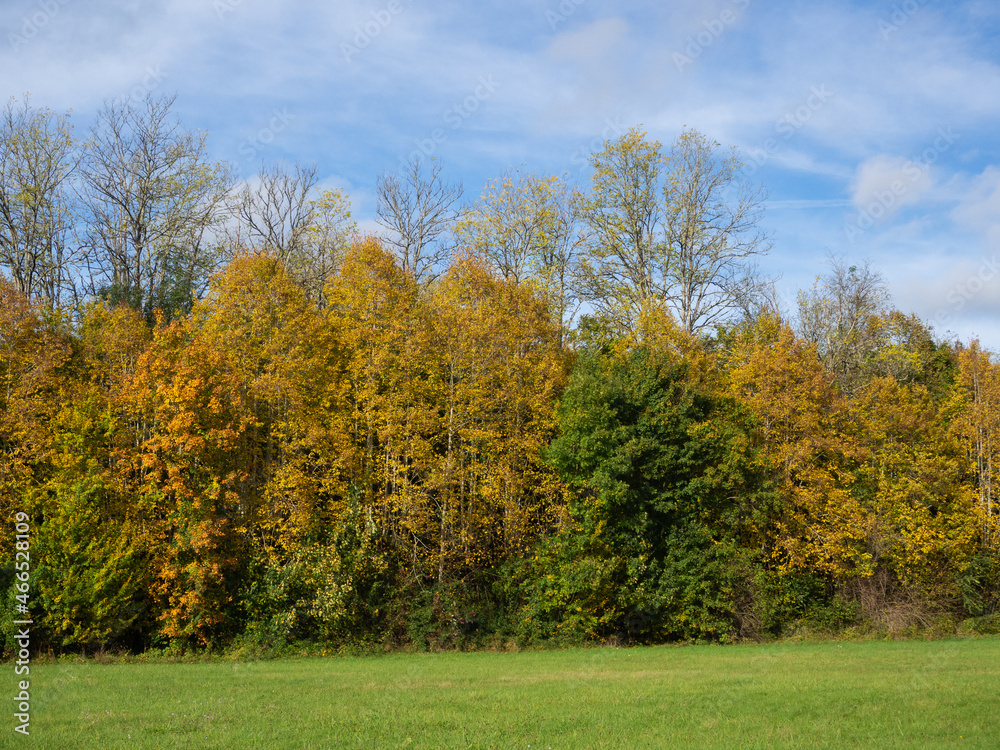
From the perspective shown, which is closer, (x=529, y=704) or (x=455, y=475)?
(x=529, y=704)

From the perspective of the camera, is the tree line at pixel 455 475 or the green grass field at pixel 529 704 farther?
the tree line at pixel 455 475

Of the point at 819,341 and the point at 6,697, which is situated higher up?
the point at 819,341

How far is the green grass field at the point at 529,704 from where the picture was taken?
13.8 metres

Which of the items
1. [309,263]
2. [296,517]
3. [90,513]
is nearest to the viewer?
[90,513]

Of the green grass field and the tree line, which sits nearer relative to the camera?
the green grass field

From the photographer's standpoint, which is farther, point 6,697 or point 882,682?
point 882,682

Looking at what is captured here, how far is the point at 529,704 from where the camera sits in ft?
57.4

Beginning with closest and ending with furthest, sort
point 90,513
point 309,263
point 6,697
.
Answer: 1. point 6,697
2. point 90,513
3. point 309,263

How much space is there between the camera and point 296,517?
30.4 m

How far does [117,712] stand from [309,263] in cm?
3590

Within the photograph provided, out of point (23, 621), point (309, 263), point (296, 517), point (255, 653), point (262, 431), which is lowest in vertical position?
point (255, 653)

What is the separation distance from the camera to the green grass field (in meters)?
13.8

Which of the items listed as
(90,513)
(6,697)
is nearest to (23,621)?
(90,513)

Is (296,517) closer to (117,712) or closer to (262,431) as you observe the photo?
(262,431)
